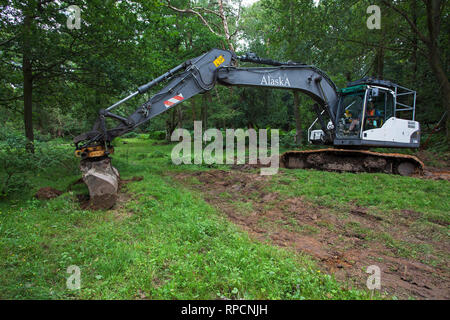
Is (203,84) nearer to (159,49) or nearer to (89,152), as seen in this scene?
(89,152)

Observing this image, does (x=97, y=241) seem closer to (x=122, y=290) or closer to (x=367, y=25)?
(x=122, y=290)

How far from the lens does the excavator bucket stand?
5.24 metres

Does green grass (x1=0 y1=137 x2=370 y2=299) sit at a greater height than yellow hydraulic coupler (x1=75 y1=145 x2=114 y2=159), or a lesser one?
lesser

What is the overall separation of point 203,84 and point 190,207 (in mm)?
3681

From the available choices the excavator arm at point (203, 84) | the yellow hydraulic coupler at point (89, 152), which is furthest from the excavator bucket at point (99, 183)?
the excavator arm at point (203, 84)

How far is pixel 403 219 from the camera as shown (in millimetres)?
4699

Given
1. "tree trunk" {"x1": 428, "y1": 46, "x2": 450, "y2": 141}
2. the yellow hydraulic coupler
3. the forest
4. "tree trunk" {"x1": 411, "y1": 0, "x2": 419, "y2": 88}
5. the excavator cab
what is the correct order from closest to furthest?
the forest
the yellow hydraulic coupler
the excavator cab
"tree trunk" {"x1": 428, "y1": 46, "x2": 450, "y2": 141}
"tree trunk" {"x1": 411, "y1": 0, "x2": 419, "y2": 88}

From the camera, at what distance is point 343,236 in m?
4.23

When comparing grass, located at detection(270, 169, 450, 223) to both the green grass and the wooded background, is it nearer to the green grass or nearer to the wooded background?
the green grass

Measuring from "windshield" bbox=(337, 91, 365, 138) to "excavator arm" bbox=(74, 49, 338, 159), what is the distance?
1.22 ft

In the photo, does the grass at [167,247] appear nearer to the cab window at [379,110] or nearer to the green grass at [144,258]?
the green grass at [144,258]

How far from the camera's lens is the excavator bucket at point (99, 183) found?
5.24m

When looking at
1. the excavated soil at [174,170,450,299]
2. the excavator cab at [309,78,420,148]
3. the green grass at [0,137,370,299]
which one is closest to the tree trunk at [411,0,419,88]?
the excavator cab at [309,78,420,148]

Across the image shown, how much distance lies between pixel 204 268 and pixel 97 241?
5.65 feet
